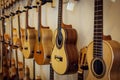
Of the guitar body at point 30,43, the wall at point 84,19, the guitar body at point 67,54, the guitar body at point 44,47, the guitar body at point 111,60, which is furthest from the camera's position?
the guitar body at point 30,43

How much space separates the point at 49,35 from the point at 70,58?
58 cm

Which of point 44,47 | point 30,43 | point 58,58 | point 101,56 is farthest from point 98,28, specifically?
point 30,43

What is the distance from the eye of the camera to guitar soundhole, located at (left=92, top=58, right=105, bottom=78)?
4.48 ft

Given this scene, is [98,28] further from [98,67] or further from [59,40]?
[59,40]

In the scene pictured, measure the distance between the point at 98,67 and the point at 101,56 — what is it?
7cm

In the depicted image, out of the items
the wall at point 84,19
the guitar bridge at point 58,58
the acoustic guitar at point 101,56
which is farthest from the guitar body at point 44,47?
the acoustic guitar at point 101,56

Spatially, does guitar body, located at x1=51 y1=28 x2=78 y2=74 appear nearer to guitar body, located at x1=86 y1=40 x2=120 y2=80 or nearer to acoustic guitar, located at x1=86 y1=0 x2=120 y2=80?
acoustic guitar, located at x1=86 y1=0 x2=120 y2=80

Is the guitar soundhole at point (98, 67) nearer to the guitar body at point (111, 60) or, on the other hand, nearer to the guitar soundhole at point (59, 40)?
the guitar body at point (111, 60)

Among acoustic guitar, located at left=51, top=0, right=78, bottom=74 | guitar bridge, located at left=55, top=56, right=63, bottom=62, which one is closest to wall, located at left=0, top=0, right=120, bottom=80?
acoustic guitar, located at left=51, top=0, right=78, bottom=74

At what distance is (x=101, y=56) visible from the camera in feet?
4.52

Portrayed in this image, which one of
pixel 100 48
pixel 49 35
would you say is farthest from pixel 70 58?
pixel 49 35

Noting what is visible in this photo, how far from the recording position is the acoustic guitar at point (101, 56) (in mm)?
1320

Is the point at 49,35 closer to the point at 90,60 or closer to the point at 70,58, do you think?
the point at 70,58

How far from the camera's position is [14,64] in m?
3.72
